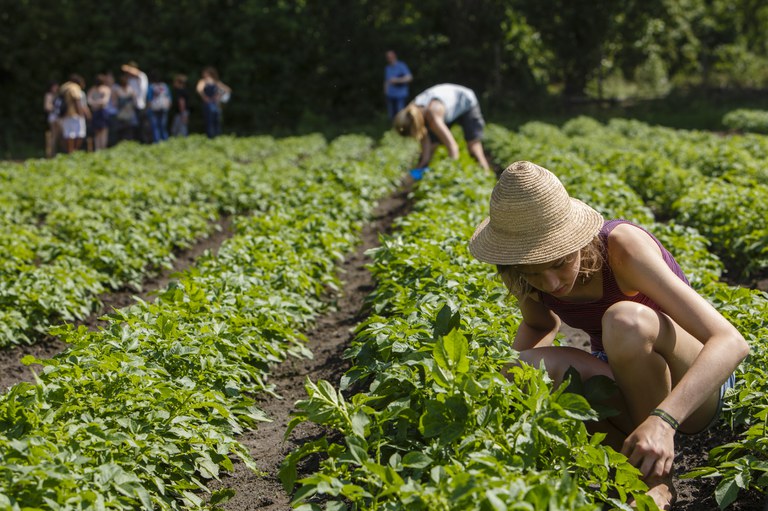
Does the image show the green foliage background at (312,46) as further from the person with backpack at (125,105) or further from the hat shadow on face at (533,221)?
the hat shadow on face at (533,221)

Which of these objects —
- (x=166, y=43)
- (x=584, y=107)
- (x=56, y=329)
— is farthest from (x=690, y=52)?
(x=56, y=329)

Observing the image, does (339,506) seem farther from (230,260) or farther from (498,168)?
(498,168)

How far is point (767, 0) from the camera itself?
37438mm

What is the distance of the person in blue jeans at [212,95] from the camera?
2045cm

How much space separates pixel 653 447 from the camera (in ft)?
8.46

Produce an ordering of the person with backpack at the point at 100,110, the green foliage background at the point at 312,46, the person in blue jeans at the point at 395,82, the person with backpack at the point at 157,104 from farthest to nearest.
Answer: the green foliage background at the point at 312,46 → the person in blue jeans at the point at 395,82 → the person with backpack at the point at 157,104 → the person with backpack at the point at 100,110

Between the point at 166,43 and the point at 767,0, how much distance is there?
2595 centimetres

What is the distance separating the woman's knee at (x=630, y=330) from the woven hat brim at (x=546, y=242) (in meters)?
0.27

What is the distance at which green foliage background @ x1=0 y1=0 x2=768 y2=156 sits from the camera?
28875 mm

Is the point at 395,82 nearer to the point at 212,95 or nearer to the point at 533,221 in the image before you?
the point at 212,95

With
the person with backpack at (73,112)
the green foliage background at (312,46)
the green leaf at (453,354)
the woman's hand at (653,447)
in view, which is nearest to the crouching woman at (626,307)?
the woman's hand at (653,447)

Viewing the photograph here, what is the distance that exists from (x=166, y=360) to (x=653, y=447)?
6.80ft

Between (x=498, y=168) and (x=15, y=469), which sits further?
(x=498, y=168)

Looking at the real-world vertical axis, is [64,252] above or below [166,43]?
below
